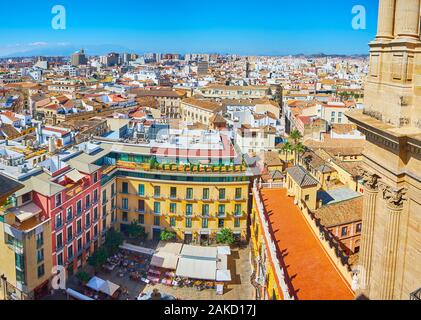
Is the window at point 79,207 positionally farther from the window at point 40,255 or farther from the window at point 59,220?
the window at point 40,255

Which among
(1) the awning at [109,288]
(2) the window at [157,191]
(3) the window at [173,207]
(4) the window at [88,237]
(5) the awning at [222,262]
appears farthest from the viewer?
(3) the window at [173,207]

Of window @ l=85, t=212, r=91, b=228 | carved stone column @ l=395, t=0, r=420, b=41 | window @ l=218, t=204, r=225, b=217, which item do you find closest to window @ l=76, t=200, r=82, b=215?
window @ l=85, t=212, r=91, b=228

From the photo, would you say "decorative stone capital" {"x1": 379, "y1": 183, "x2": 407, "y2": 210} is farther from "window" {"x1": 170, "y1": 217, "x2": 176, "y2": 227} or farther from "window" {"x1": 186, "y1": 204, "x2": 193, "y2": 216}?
"window" {"x1": 170, "y1": 217, "x2": 176, "y2": 227}

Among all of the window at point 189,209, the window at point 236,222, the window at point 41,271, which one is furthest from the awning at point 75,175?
the window at point 236,222

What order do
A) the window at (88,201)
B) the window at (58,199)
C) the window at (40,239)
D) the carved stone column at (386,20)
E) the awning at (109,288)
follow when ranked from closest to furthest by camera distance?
1. the carved stone column at (386,20)
2. the window at (40,239)
3. the window at (58,199)
4. the awning at (109,288)
5. the window at (88,201)
